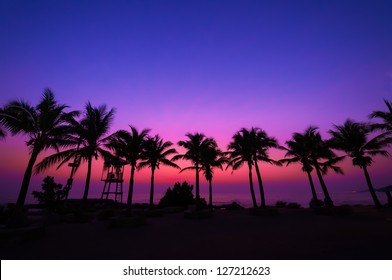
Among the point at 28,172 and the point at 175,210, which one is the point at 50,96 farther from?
the point at 175,210

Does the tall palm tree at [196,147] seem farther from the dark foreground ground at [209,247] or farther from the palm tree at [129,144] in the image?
the dark foreground ground at [209,247]

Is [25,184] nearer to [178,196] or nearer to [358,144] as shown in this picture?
[178,196]

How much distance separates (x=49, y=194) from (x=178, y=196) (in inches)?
599

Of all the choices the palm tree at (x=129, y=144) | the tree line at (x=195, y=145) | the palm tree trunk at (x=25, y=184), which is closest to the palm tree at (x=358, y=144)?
the tree line at (x=195, y=145)

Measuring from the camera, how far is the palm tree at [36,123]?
1062 cm

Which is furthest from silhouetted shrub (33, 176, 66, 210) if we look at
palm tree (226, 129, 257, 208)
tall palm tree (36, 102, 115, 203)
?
palm tree (226, 129, 257, 208)

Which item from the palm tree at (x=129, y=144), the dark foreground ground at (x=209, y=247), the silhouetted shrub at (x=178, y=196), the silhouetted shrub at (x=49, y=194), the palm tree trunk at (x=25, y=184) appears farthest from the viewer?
the silhouetted shrub at (x=178, y=196)

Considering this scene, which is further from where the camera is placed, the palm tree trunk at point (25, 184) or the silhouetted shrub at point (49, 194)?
the silhouetted shrub at point (49, 194)

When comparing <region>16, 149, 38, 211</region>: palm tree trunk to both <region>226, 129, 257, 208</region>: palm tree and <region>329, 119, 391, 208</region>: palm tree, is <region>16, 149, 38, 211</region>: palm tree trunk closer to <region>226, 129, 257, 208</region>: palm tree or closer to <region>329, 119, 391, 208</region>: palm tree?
<region>226, 129, 257, 208</region>: palm tree

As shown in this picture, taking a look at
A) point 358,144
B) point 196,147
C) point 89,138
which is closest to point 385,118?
point 358,144

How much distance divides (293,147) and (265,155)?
337 cm

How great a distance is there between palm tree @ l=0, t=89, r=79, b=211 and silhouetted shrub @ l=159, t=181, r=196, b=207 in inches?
724

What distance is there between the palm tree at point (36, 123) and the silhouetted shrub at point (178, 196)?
60.3 ft
